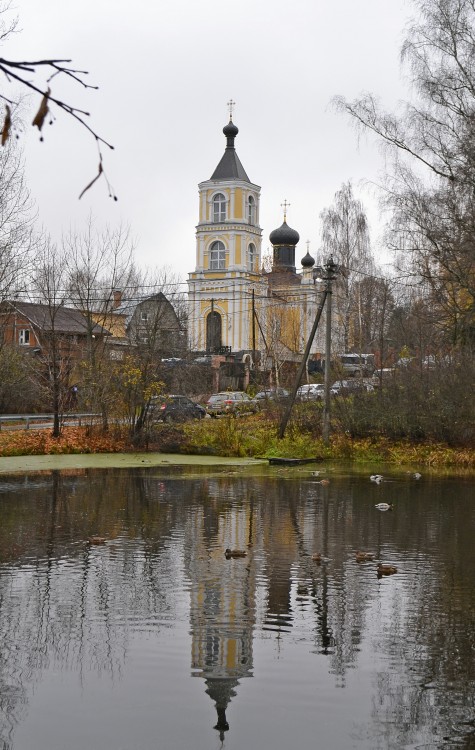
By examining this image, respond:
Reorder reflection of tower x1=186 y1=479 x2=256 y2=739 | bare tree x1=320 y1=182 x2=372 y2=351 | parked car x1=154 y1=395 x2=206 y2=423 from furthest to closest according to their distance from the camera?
bare tree x1=320 y1=182 x2=372 y2=351 → parked car x1=154 y1=395 x2=206 y2=423 → reflection of tower x1=186 y1=479 x2=256 y2=739

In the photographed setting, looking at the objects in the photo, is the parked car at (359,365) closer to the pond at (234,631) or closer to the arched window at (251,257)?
the pond at (234,631)

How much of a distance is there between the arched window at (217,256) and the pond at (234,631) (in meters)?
67.5

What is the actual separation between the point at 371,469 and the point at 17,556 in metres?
15.5

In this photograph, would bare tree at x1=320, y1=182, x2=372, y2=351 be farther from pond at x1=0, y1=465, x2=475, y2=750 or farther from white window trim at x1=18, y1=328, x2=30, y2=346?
pond at x1=0, y1=465, x2=475, y2=750

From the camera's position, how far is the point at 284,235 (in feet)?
292

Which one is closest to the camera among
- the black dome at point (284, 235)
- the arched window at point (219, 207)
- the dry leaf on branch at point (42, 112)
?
the dry leaf on branch at point (42, 112)

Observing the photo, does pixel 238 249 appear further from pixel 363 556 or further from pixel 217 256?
pixel 363 556

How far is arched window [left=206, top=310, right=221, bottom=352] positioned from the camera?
79750 mm

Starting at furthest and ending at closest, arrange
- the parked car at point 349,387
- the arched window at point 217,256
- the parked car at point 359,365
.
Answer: the arched window at point 217,256 < the parked car at point 359,365 < the parked car at point 349,387

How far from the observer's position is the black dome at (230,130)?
83938mm

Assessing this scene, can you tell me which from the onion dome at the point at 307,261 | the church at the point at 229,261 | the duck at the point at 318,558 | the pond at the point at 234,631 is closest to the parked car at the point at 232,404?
the pond at the point at 234,631

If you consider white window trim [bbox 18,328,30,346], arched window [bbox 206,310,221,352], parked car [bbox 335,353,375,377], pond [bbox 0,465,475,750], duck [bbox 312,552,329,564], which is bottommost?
pond [bbox 0,465,475,750]

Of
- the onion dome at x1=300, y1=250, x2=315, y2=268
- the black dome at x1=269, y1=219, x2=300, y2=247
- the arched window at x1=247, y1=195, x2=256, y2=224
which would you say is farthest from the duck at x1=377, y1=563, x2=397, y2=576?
the black dome at x1=269, y1=219, x2=300, y2=247

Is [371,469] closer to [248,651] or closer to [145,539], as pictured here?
[145,539]
